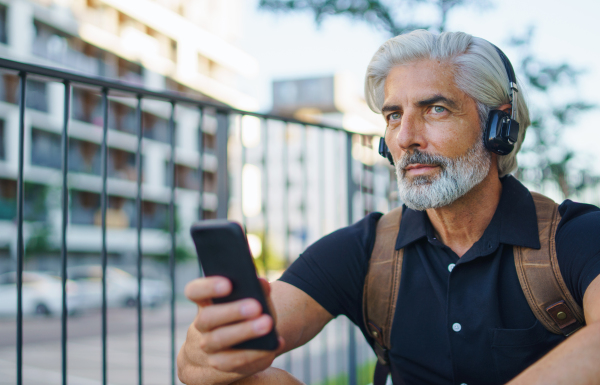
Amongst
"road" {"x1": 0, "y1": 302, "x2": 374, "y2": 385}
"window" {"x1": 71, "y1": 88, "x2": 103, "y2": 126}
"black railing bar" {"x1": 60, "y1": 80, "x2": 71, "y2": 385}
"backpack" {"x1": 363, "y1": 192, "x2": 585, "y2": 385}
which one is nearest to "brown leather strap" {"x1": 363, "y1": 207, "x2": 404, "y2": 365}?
"backpack" {"x1": 363, "y1": 192, "x2": 585, "y2": 385}

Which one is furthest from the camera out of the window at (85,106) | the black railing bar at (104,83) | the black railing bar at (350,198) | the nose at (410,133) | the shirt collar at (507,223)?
the window at (85,106)

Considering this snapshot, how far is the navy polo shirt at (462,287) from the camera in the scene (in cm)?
159

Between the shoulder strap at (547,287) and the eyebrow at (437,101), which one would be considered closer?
the shoulder strap at (547,287)

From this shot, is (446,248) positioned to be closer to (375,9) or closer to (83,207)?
(375,9)

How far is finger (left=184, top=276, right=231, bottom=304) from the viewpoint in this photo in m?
1.07

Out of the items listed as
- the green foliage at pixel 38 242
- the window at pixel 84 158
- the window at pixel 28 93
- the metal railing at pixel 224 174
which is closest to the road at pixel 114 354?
the metal railing at pixel 224 174

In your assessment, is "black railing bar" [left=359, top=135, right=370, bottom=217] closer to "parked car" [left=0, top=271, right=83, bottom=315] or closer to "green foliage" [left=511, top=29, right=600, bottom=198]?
"green foliage" [left=511, top=29, right=600, bottom=198]

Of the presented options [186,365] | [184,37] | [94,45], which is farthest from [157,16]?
[186,365]

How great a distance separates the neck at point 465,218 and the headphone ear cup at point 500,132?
0.14 m

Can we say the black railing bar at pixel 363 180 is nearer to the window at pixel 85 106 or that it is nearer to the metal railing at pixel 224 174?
the metal railing at pixel 224 174

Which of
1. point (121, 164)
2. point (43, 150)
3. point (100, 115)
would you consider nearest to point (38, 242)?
point (43, 150)

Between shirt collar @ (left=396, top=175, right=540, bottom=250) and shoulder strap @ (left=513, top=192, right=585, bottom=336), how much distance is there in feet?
0.10

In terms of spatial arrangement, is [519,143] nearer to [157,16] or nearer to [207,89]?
[157,16]

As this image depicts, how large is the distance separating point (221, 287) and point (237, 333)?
0.10 m
